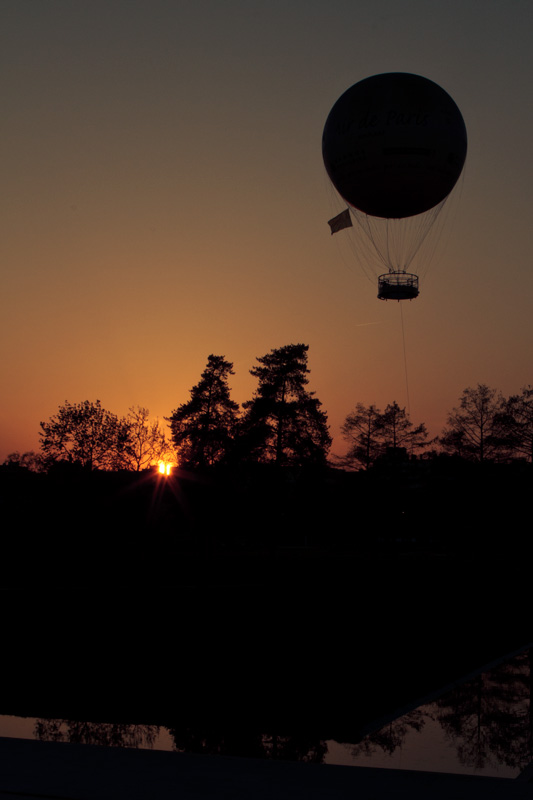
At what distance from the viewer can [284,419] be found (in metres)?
70.6

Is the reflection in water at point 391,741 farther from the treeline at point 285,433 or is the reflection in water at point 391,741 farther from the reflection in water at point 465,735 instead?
the treeline at point 285,433

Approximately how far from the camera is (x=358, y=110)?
76.1 ft

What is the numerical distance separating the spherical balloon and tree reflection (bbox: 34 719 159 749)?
17498mm

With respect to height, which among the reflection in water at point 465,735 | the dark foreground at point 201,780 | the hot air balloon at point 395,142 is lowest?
the reflection in water at point 465,735

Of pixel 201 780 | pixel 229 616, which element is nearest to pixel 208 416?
pixel 229 616

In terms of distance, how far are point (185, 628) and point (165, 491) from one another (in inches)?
867

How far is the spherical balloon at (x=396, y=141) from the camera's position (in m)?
22.7

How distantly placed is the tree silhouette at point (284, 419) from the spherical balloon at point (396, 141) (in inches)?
1815

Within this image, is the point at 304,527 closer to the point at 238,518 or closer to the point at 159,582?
the point at 238,518

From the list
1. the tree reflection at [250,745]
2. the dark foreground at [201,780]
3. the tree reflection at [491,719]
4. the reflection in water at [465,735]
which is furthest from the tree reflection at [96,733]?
the tree reflection at [491,719]

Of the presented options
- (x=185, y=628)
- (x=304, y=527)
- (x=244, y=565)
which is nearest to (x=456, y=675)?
(x=185, y=628)

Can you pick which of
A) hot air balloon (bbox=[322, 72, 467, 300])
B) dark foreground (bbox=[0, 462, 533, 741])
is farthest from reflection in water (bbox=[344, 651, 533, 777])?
hot air balloon (bbox=[322, 72, 467, 300])

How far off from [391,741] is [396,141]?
17.4 meters

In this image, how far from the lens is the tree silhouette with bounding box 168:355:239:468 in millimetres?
82625
